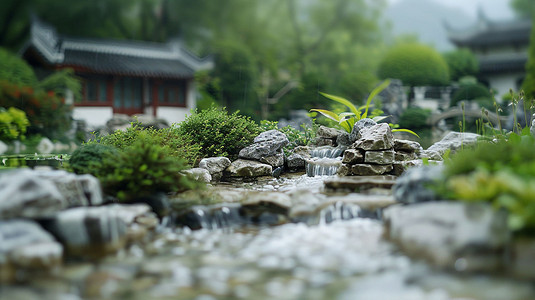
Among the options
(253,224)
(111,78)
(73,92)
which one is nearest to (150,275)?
(253,224)

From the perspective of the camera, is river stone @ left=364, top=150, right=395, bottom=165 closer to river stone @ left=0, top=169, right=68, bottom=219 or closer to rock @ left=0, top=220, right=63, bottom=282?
river stone @ left=0, top=169, right=68, bottom=219

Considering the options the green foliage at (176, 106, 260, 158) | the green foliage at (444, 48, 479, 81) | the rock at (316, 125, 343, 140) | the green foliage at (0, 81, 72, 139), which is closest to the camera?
the green foliage at (176, 106, 260, 158)

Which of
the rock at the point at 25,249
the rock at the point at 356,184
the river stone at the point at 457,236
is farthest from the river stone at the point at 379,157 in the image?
the rock at the point at 25,249

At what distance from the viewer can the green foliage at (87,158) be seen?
19.8 feet

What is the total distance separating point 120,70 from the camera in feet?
68.6

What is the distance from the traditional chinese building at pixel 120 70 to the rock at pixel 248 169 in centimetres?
1157

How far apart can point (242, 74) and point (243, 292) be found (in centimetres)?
1812

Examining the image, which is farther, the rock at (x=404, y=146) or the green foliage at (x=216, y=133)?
the green foliage at (x=216, y=133)

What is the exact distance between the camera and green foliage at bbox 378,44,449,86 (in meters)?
24.6

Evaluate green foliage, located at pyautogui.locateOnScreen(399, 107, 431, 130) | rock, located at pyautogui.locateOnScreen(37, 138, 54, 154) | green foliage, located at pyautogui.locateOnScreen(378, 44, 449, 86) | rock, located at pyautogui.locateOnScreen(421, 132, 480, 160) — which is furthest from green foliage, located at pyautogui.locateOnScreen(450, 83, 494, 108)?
rock, located at pyautogui.locateOnScreen(37, 138, 54, 154)

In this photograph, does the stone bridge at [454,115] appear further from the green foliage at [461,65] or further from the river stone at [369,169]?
the river stone at [369,169]

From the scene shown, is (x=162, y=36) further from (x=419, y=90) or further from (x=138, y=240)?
(x=138, y=240)

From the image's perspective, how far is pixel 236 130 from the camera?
9445mm

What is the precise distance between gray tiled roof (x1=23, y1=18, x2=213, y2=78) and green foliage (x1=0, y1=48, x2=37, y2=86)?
2528mm
